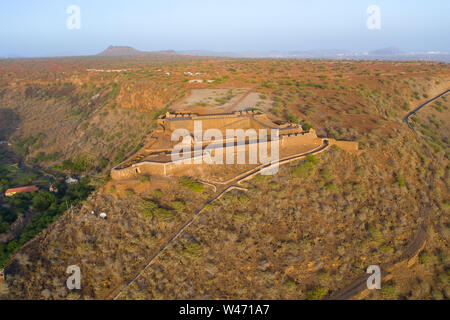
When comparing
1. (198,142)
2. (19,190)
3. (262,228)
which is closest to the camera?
(262,228)

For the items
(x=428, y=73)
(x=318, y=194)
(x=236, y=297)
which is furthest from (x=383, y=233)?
(x=428, y=73)

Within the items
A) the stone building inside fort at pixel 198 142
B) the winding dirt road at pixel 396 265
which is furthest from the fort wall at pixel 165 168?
the winding dirt road at pixel 396 265

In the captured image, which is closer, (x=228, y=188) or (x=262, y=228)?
(x=262, y=228)

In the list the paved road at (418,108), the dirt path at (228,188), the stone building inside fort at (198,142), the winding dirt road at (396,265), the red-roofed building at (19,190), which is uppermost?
the paved road at (418,108)

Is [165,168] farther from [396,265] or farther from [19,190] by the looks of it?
[19,190]

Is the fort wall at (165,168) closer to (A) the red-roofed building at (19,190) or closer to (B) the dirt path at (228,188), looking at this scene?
(B) the dirt path at (228,188)

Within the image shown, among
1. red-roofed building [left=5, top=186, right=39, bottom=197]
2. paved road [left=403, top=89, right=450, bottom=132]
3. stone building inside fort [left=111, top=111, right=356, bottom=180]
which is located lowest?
red-roofed building [left=5, top=186, right=39, bottom=197]

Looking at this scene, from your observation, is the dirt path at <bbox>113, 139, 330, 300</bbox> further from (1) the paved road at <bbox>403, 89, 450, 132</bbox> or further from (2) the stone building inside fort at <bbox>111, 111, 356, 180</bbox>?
(1) the paved road at <bbox>403, 89, 450, 132</bbox>

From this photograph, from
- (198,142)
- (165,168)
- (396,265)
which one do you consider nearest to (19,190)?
(165,168)

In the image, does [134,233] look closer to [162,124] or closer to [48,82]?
[162,124]

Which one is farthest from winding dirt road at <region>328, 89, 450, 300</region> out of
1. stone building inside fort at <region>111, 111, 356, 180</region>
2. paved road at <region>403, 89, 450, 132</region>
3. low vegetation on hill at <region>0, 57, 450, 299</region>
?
paved road at <region>403, 89, 450, 132</region>

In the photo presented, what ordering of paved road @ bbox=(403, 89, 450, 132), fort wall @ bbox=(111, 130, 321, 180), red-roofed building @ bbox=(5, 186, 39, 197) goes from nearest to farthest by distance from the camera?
fort wall @ bbox=(111, 130, 321, 180) < red-roofed building @ bbox=(5, 186, 39, 197) < paved road @ bbox=(403, 89, 450, 132)
